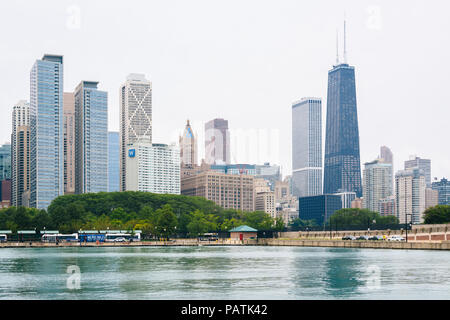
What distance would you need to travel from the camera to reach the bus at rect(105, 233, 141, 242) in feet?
586

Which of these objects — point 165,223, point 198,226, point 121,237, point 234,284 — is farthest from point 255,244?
point 234,284

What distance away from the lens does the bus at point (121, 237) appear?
586 feet

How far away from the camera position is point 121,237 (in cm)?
→ 18300

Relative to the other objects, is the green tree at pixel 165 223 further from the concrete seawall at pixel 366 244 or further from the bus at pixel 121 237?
the concrete seawall at pixel 366 244

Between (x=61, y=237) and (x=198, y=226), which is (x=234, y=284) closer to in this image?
(x=61, y=237)

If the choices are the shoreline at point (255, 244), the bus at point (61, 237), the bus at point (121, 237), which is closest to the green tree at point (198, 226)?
the shoreline at point (255, 244)

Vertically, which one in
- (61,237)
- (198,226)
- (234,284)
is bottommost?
(61,237)

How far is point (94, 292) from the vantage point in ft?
132

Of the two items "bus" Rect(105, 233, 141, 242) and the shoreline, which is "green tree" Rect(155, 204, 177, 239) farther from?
"bus" Rect(105, 233, 141, 242)
